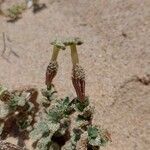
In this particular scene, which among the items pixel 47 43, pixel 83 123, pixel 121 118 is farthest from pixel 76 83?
pixel 47 43

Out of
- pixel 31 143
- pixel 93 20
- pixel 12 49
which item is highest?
pixel 93 20

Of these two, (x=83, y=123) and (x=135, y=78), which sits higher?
(x=135, y=78)

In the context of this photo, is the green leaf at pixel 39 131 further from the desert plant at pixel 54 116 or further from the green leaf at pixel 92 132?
the green leaf at pixel 92 132

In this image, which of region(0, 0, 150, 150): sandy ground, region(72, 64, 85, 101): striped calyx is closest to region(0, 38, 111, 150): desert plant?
region(72, 64, 85, 101): striped calyx

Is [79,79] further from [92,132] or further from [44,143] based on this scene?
[44,143]

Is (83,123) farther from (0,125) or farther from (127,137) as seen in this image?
(0,125)

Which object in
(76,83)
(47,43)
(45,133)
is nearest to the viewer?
(76,83)

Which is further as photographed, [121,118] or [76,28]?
[76,28]

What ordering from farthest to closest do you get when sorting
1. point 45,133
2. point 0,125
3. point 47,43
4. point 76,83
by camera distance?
1. point 47,43
2. point 0,125
3. point 45,133
4. point 76,83
